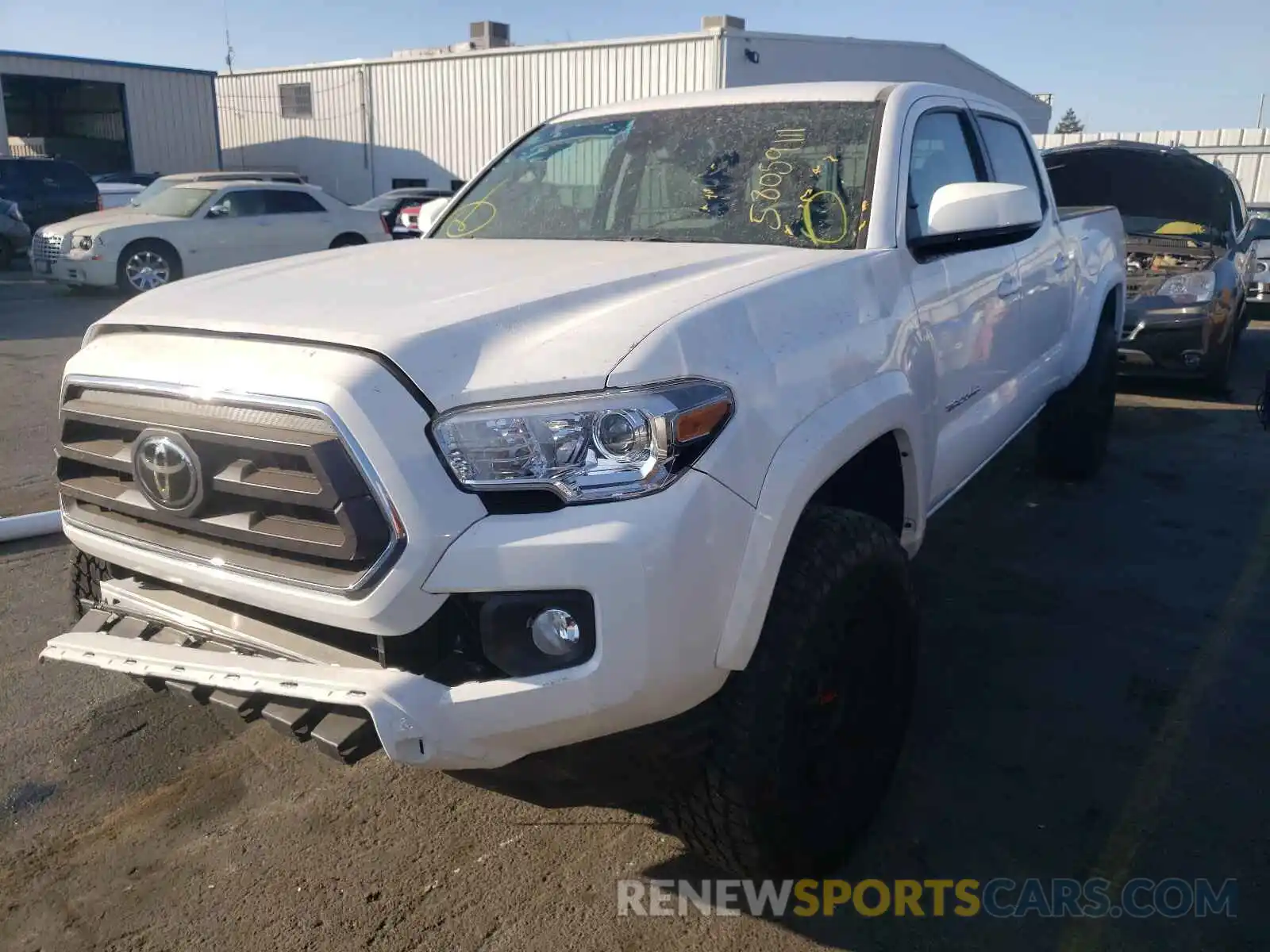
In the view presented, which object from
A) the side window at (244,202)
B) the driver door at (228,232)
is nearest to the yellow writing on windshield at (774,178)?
the driver door at (228,232)

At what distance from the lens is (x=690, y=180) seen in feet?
11.1

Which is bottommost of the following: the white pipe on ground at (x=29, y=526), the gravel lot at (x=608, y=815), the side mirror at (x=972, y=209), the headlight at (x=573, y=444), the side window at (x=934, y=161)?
the gravel lot at (x=608, y=815)

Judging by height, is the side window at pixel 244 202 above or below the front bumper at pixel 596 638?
above

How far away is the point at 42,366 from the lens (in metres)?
8.98

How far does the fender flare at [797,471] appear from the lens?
2037 mm

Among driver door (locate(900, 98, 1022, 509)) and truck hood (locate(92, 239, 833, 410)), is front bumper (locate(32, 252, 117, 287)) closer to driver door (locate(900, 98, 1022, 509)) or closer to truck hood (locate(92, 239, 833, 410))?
truck hood (locate(92, 239, 833, 410))

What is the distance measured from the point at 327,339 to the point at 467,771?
0.90m

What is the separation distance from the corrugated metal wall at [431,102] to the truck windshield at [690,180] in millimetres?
18788

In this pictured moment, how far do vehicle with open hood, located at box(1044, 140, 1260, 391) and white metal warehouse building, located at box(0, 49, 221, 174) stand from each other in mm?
25764

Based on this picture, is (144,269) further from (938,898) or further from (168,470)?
(938,898)

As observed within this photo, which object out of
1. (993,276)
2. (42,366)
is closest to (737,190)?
(993,276)

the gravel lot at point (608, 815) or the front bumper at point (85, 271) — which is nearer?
the gravel lot at point (608, 815)

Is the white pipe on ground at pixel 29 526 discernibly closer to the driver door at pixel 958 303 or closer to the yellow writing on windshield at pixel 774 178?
the yellow writing on windshield at pixel 774 178

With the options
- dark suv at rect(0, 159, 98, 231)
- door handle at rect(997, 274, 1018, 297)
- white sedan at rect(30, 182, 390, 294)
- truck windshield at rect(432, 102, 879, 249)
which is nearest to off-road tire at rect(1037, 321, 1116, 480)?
door handle at rect(997, 274, 1018, 297)
